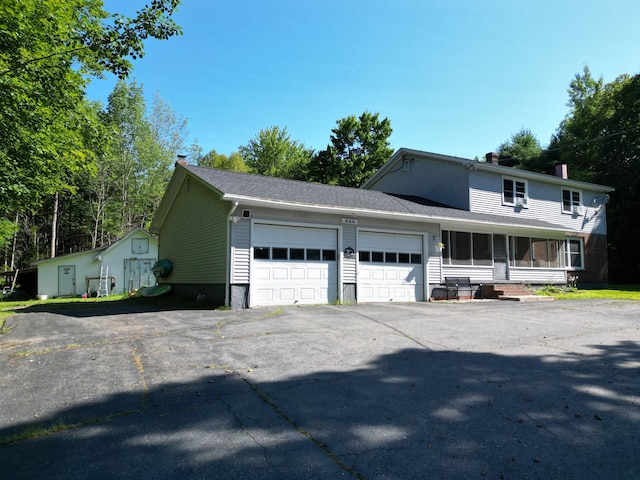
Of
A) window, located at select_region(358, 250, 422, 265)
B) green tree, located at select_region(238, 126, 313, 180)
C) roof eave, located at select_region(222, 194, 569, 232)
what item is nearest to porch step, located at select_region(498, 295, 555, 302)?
roof eave, located at select_region(222, 194, 569, 232)

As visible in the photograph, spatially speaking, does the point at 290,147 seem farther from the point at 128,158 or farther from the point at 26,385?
the point at 26,385

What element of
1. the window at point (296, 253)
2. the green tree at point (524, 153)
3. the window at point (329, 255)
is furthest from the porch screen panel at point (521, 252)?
the green tree at point (524, 153)

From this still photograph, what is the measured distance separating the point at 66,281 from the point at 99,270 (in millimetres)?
1898

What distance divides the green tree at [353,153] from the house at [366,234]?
15.1 meters

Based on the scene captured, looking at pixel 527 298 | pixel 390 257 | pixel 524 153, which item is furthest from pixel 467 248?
pixel 524 153

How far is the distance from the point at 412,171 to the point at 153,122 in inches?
989

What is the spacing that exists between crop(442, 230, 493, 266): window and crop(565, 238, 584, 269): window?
7416mm

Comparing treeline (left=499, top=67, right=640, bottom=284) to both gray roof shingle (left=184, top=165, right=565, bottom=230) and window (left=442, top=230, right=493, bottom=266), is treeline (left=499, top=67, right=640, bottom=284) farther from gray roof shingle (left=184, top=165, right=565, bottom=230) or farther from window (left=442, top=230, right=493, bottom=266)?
gray roof shingle (left=184, top=165, right=565, bottom=230)

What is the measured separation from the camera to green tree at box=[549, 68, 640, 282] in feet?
84.2

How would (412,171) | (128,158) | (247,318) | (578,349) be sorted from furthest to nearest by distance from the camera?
(128,158), (412,171), (247,318), (578,349)

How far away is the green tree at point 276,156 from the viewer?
130ft

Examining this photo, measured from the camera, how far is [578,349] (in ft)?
19.4

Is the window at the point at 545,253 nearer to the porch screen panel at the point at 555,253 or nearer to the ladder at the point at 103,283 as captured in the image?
the porch screen panel at the point at 555,253

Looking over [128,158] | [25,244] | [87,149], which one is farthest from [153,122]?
[87,149]
